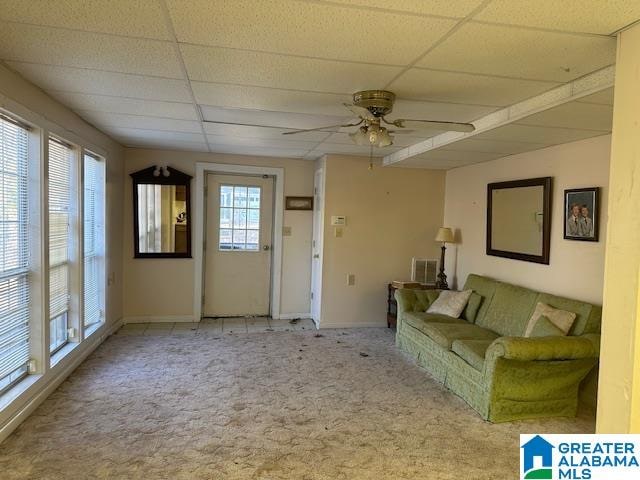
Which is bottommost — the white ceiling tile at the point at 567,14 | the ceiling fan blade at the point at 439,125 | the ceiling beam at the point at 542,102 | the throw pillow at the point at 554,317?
the throw pillow at the point at 554,317

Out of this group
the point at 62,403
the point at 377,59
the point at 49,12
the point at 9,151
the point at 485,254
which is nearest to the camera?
the point at 49,12

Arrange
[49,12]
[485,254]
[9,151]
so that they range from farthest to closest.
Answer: [485,254] < [9,151] < [49,12]

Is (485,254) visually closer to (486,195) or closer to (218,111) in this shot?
(486,195)

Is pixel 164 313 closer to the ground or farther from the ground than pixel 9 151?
closer to the ground

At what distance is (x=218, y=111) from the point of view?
3180mm

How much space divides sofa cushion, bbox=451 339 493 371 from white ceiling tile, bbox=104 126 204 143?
3.04 meters

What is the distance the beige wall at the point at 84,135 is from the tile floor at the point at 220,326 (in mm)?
325

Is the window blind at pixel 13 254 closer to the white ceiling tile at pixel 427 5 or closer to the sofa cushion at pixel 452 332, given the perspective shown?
the white ceiling tile at pixel 427 5

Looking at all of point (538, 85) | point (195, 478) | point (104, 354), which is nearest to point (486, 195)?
point (538, 85)

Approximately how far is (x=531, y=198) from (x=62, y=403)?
4.22 metres

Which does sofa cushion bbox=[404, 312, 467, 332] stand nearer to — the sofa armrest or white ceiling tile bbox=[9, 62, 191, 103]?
the sofa armrest

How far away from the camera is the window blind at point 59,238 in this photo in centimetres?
323

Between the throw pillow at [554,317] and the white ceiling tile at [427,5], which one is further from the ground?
the white ceiling tile at [427,5]

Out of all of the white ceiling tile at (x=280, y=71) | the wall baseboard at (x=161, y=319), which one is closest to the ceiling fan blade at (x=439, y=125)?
the white ceiling tile at (x=280, y=71)
